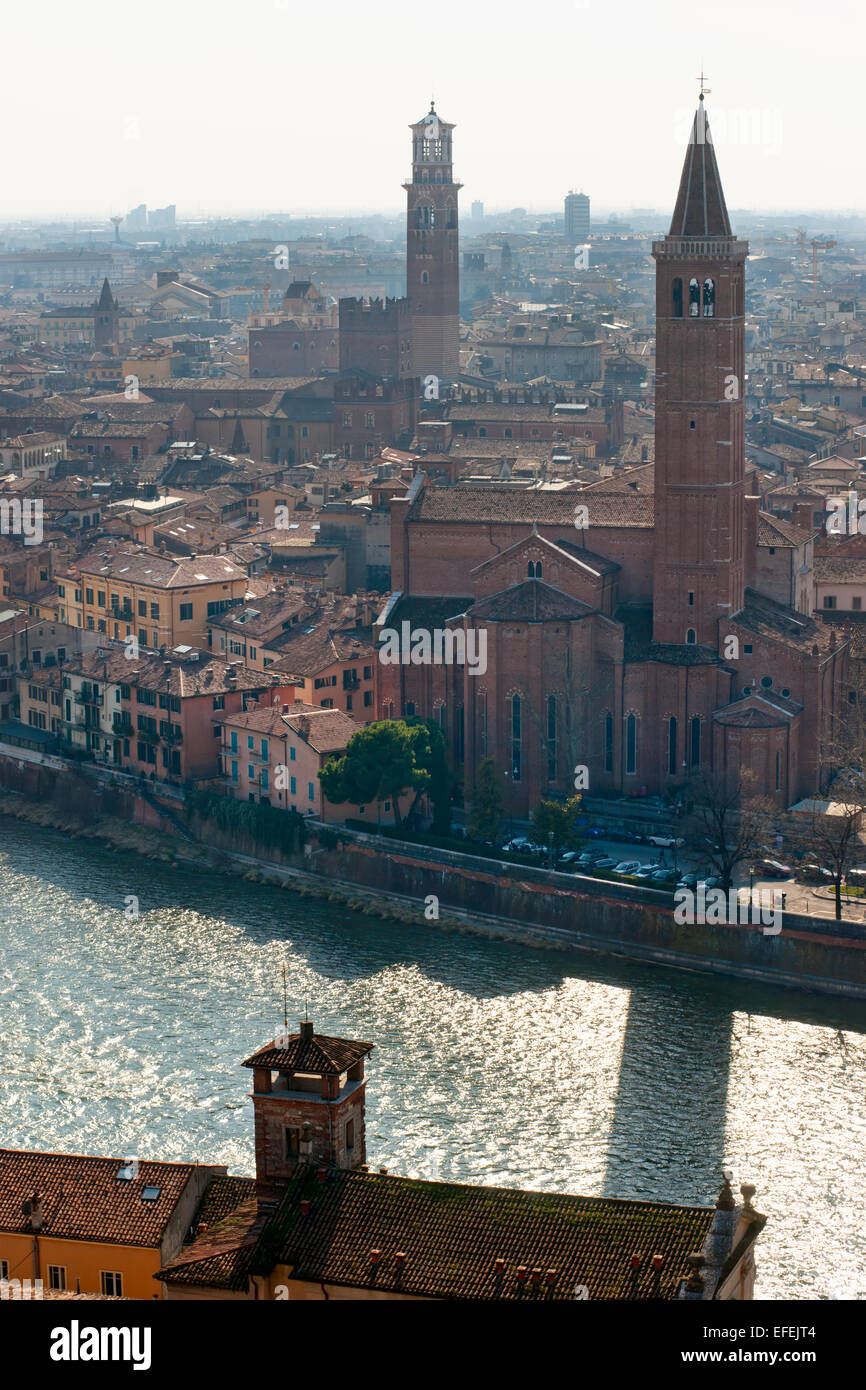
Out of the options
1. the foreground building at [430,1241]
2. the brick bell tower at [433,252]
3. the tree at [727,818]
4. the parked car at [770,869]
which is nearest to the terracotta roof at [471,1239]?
the foreground building at [430,1241]

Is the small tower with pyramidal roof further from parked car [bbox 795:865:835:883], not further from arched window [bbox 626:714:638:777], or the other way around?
parked car [bbox 795:865:835:883]

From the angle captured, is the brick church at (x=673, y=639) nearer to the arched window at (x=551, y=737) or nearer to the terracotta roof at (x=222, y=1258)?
the arched window at (x=551, y=737)

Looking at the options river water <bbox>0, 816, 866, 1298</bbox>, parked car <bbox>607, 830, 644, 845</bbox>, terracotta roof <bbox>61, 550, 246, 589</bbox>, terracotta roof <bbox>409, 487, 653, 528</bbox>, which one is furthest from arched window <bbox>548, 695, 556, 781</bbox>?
terracotta roof <bbox>61, 550, 246, 589</bbox>

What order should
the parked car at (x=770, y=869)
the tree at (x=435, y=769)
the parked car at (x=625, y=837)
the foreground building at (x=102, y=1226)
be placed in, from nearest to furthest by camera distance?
→ 1. the foreground building at (x=102, y=1226)
2. the parked car at (x=770, y=869)
3. the parked car at (x=625, y=837)
4. the tree at (x=435, y=769)

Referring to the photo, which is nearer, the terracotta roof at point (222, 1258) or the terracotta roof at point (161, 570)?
the terracotta roof at point (222, 1258)

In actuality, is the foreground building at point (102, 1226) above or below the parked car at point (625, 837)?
above

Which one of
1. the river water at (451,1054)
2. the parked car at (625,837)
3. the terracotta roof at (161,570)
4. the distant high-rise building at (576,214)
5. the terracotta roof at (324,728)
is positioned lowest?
the river water at (451,1054)
